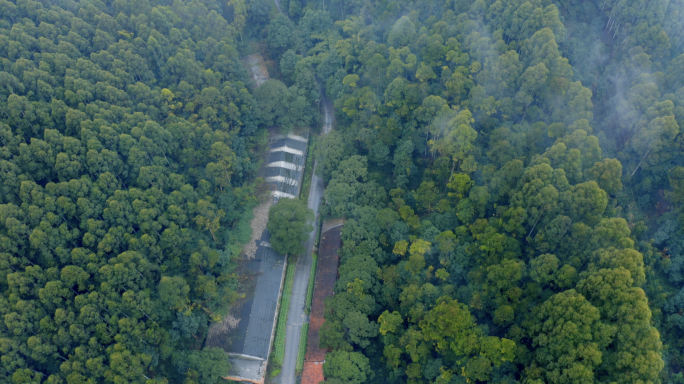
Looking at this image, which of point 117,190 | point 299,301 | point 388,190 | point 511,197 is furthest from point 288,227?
point 511,197

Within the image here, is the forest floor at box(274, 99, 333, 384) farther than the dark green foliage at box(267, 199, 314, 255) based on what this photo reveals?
No

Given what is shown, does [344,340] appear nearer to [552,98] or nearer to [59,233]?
[59,233]

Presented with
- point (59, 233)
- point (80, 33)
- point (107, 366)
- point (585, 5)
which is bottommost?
point (107, 366)

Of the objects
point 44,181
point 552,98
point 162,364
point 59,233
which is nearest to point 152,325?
point 162,364

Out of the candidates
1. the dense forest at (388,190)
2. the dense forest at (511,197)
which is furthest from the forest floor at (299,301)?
the dense forest at (511,197)

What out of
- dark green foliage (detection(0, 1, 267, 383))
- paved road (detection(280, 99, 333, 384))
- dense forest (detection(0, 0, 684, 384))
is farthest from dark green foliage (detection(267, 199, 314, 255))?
dark green foliage (detection(0, 1, 267, 383))

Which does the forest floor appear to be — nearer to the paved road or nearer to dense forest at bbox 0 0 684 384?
the paved road

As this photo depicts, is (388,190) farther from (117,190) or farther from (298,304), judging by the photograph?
(117,190)
